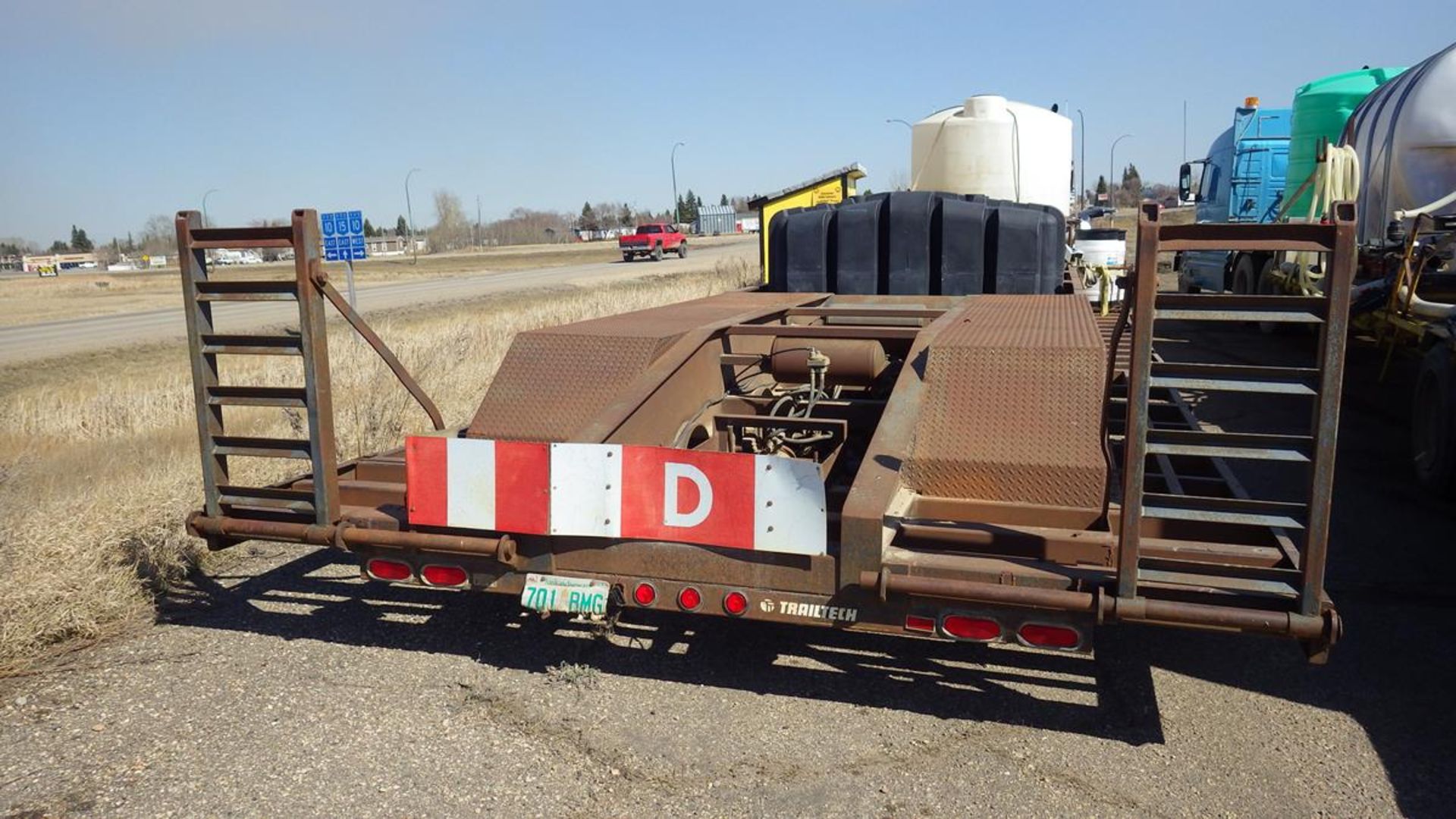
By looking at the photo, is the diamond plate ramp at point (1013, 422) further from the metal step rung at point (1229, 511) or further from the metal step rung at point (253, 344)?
the metal step rung at point (253, 344)

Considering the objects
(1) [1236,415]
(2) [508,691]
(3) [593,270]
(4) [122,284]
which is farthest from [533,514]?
(4) [122,284]

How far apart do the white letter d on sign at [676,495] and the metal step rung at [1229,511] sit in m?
1.42

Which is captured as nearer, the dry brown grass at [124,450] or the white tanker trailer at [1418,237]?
the dry brown grass at [124,450]

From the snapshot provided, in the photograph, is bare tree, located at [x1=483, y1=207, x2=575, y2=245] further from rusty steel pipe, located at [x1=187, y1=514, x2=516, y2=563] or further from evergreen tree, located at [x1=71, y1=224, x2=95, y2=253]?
rusty steel pipe, located at [x1=187, y1=514, x2=516, y2=563]

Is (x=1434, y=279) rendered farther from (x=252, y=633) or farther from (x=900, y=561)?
(x=252, y=633)

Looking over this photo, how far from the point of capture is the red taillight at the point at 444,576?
3932 millimetres

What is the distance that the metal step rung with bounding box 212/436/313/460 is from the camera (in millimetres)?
4102

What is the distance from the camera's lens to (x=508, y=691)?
405 centimetres

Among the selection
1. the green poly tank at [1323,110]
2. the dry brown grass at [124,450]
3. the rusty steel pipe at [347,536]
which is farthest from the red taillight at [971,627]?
the green poly tank at [1323,110]

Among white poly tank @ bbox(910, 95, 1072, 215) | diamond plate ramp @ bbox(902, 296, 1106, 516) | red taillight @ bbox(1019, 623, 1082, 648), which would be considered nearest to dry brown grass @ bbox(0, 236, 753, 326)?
white poly tank @ bbox(910, 95, 1072, 215)

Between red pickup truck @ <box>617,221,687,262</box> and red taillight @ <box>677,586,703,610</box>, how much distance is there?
149ft

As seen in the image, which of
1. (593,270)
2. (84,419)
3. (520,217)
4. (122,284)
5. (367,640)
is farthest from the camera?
(520,217)

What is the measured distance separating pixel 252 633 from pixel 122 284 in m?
52.1

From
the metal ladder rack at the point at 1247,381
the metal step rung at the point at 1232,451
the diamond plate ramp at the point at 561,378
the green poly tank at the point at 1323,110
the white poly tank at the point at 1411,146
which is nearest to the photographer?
the metal ladder rack at the point at 1247,381
